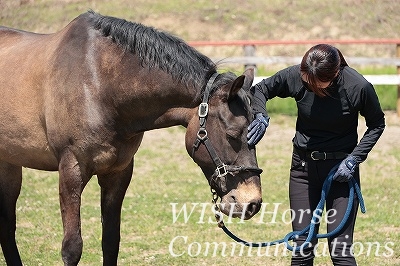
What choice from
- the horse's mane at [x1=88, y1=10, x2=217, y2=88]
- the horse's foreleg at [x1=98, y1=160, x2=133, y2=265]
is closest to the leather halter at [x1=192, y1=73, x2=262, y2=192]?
the horse's mane at [x1=88, y1=10, x2=217, y2=88]

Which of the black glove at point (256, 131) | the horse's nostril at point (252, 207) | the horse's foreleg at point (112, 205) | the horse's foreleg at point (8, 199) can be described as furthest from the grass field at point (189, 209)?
the black glove at point (256, 131)

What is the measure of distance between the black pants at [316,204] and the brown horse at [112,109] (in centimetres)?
45

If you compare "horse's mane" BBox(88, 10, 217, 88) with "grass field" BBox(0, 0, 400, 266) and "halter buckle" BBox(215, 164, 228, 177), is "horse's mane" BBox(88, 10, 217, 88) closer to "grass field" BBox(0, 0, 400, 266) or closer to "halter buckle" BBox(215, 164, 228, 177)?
"halter buckle" BBox(215, 164, 228, 177)

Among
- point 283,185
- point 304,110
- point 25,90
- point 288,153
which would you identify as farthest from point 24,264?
point 288,153

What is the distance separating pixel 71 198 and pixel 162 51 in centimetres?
113

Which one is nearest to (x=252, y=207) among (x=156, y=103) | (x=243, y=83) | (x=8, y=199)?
(x=243, y=83)

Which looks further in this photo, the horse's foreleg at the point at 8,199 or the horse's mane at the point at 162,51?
the horse's foreleg at the point at 8,199

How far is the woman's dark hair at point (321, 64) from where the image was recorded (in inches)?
163

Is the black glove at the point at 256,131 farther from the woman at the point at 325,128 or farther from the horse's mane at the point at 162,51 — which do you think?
the horse's mane at the point at 162,51

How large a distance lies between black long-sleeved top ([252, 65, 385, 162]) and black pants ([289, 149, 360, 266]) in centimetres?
13

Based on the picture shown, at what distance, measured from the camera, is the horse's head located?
4.24 m

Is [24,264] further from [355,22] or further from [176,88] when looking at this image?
[355,22]

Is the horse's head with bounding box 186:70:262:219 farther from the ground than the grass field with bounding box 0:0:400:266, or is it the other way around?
the horse's head with bounding box 186:70:262:219

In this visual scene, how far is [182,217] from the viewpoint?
24.2 ft
